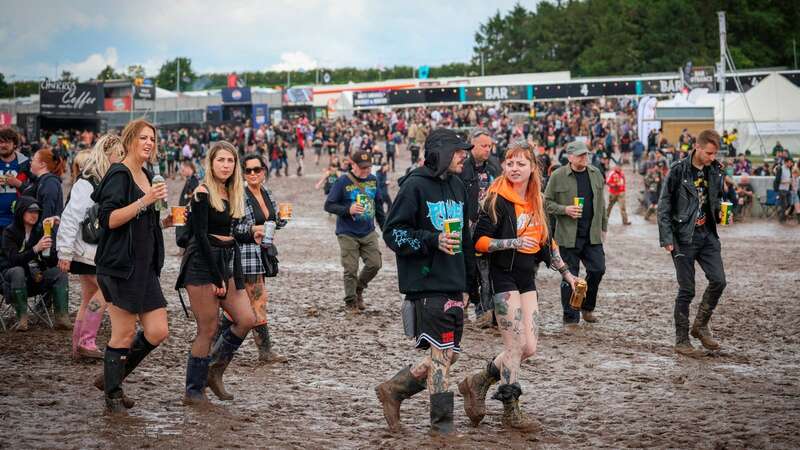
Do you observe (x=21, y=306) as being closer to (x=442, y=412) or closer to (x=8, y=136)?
(x=8, y=136)

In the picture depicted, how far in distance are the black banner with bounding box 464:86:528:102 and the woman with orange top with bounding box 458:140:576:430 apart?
49.1 m

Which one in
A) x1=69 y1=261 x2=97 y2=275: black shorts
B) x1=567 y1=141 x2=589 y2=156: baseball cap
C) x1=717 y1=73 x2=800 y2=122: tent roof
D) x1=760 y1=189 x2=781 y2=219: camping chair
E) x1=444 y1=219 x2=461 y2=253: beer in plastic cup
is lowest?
x1=69 y1=261 x2=97 y2=275: black shorts

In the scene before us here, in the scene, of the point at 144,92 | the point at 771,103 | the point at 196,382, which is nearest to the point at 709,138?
the point at 196,382

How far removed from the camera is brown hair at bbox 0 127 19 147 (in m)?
9.13

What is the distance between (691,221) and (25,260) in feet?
21.8

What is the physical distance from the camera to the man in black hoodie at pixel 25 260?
9141 mm

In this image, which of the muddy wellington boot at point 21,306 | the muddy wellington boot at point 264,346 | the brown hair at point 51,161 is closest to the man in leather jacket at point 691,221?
the muddy wellington boot at point 264,346

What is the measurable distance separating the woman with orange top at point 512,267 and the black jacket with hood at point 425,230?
36 centimetres

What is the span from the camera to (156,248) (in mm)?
6184

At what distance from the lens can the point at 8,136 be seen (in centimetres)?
918

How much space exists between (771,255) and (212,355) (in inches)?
501

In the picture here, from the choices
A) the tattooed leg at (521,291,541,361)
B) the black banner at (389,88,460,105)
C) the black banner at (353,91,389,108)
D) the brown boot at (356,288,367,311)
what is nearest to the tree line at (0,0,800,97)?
the black banner at (353,91,389,108)

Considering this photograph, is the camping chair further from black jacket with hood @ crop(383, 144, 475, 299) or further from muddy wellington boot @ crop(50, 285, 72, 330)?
black jacket with hood @ crop(383, 144, 475, 299)

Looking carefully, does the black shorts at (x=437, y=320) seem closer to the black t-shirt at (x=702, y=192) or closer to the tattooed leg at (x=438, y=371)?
the tattooed leg at (x=438, y=371)
